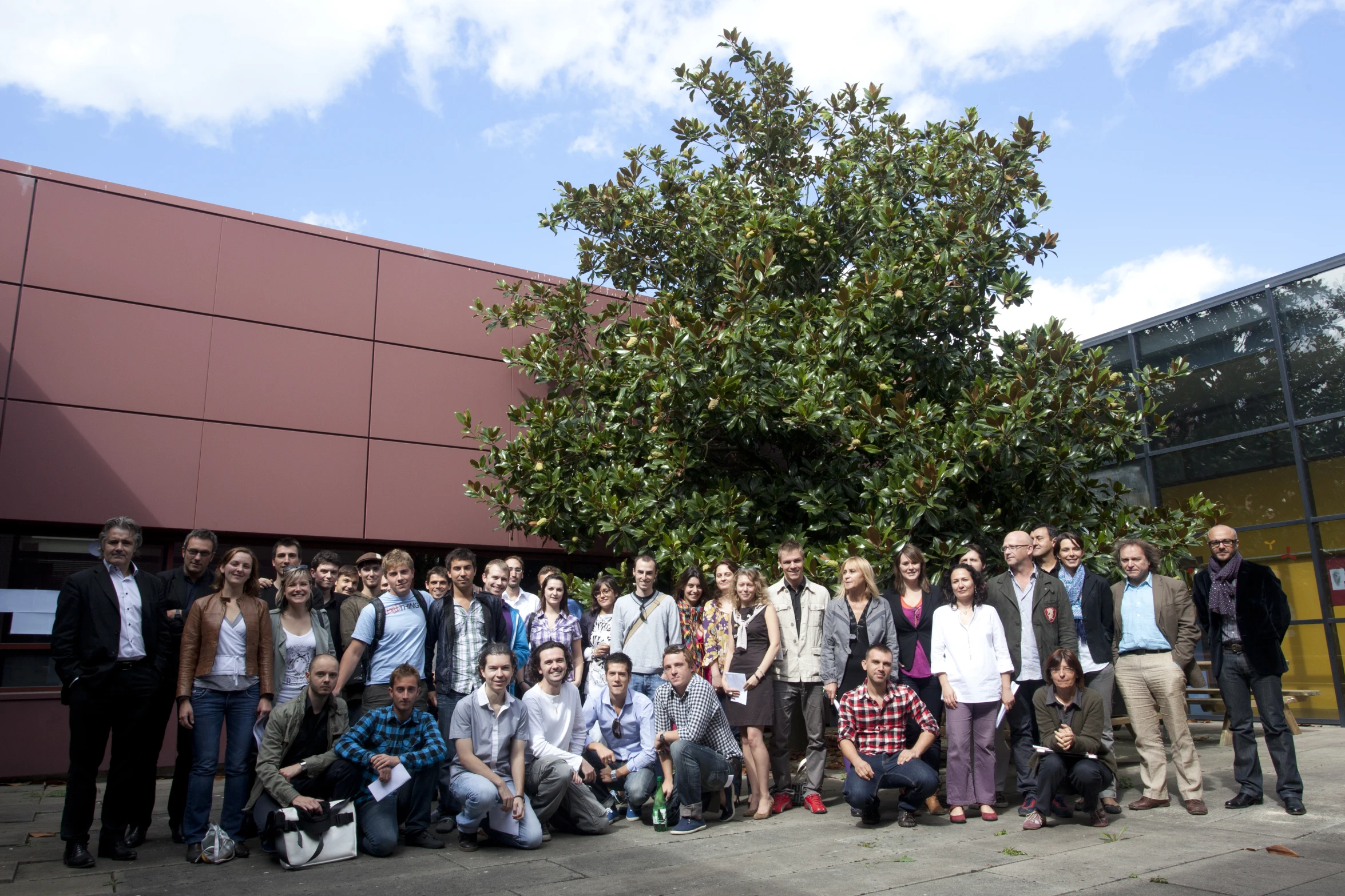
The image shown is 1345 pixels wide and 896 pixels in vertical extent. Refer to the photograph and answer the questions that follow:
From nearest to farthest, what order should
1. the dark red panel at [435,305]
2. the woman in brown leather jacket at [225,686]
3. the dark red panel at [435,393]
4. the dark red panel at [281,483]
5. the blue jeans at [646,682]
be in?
the woman in brown leather jacket at [225,686] < the blue jeans at [646,682] < the dark red panel at [281,483] < the dark red panel at [435,393] < the dark red panel at [435,305]

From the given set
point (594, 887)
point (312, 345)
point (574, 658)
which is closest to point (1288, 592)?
point (574, 658)

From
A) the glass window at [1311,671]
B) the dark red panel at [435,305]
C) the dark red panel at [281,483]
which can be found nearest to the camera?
the dark red panel at [281,483]

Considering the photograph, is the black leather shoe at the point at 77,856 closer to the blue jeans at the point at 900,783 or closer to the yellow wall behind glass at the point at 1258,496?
the blue jeans at the point at 900,783

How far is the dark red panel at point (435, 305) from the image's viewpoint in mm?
10625

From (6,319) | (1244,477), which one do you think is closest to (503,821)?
(6,319)

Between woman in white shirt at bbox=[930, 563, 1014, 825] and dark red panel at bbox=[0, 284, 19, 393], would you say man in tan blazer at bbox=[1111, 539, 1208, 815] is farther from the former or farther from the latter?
dark red panel at bbox=[0, 284, 19, 393]

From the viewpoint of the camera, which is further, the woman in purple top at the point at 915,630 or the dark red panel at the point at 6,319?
the dark red panel at the point at 6,319

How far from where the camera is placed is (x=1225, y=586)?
6344 millimetres

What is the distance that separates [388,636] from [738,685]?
246 cm

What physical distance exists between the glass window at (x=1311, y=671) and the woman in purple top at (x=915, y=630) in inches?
300

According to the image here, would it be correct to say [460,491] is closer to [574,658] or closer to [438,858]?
[574,658]

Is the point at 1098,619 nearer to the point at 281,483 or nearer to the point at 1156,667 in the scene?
the point at 1156,667

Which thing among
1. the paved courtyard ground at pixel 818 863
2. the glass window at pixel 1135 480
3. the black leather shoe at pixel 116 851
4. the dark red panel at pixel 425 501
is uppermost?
the glass window at pixel 1135 480

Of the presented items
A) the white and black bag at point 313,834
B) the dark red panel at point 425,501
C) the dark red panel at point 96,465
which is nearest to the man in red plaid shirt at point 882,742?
the white and black bag at point 313,834
